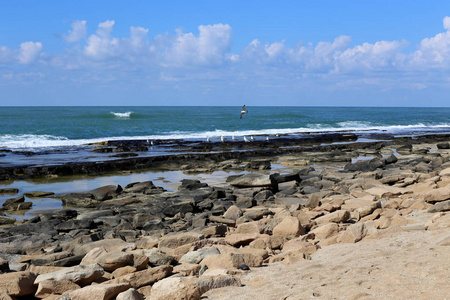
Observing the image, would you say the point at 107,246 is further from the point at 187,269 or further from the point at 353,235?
the point at 353,235

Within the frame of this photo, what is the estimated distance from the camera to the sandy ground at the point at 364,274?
435cm

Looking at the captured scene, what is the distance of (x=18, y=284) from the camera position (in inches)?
198

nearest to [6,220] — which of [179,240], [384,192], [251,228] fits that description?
[179,240]

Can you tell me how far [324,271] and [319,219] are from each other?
10.1ft

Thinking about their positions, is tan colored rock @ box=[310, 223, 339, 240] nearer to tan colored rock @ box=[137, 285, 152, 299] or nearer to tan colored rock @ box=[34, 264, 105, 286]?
tan colored rock @ box=[137, 285, 152, 299]

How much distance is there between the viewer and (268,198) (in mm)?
12219

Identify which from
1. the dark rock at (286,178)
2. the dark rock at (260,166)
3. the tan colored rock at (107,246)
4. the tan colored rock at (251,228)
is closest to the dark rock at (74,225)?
the tan colored rock at (107,246)

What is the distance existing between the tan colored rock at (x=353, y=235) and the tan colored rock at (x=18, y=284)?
13.0ft

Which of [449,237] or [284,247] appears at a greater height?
[449,237]

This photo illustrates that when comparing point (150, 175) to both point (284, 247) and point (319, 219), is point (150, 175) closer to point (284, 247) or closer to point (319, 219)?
point (319, 219)

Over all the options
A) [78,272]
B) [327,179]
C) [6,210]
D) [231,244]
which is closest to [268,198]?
[327,179]

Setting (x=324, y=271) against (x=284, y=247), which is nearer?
(x=324, y=271)

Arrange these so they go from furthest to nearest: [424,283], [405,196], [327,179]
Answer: [327,179] → [405,196] → [424,283]

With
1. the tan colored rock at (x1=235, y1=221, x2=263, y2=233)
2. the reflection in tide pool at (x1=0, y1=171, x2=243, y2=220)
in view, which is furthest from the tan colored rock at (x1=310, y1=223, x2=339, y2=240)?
the reflection in tide pool at (x1=0, y1=171, x2=243, y2=220)
